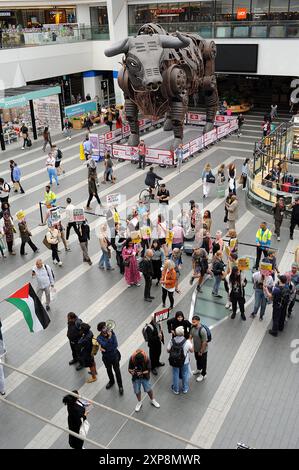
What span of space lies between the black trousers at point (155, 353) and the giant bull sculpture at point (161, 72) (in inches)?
488

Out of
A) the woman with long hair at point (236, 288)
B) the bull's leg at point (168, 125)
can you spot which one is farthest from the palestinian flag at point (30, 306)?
the bull's leg at point (168, 125)

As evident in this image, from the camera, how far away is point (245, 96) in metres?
34.2

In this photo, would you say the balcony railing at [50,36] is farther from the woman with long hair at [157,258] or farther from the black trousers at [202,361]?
the black trousers at [202,361]

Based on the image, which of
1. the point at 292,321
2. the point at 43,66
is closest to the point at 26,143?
the point at 43,66

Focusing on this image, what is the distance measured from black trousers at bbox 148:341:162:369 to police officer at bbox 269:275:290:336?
8.42 feet

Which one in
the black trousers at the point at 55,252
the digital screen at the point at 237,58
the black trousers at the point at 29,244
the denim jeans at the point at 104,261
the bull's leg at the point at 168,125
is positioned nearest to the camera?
the denim jeans at the point at 104,261

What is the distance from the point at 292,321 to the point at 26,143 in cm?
1894

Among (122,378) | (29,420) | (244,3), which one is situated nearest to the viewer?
(29,420)

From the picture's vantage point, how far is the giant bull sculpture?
1877 cm

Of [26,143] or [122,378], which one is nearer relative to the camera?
[122,378]

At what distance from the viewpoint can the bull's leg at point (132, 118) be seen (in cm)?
2191

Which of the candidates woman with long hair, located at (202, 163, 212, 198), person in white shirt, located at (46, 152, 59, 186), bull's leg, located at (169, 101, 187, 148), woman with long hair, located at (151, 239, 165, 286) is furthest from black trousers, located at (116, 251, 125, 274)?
bull's leg, located at (169, 101, 187, 148)

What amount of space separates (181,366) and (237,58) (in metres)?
24.6
